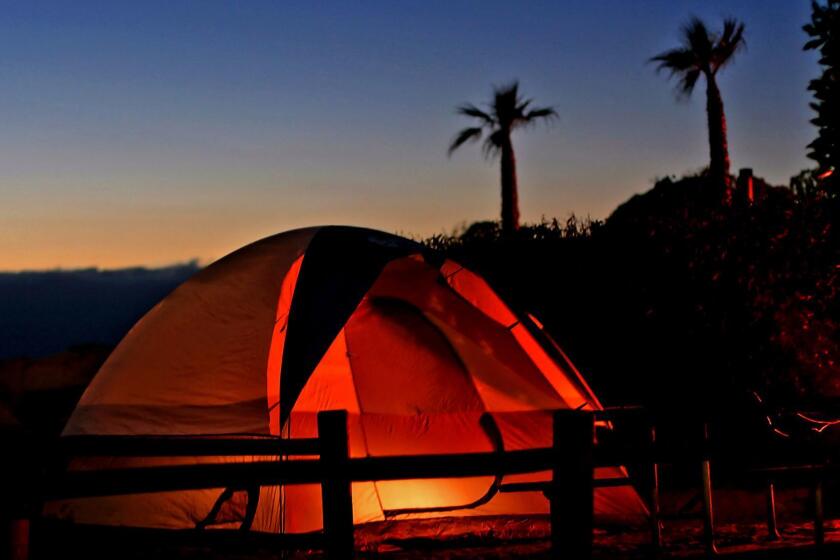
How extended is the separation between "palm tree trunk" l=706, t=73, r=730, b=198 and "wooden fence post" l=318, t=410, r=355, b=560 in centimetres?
1986

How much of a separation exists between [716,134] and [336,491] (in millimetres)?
21391

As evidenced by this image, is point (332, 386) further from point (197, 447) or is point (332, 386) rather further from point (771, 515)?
point (771, 515)

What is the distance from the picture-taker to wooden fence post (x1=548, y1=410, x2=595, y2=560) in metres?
5.41

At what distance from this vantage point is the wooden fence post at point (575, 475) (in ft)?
17.7

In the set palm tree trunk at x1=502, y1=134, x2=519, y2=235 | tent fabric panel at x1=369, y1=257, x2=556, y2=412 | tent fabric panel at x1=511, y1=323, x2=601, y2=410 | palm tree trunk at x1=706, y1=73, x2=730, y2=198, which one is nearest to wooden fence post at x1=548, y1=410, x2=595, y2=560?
tent fabric panel at x1=511, y1=323, x2=601, y2=410

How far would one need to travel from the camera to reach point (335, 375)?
9297mm

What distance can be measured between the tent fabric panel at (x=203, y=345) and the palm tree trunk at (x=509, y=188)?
70.3ft

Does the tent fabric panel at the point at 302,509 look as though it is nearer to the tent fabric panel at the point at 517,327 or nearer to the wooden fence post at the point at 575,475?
the tent fabric panel at the point at 517,327

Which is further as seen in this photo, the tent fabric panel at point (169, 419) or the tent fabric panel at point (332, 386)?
the tent fabric panel at point (332, 386)

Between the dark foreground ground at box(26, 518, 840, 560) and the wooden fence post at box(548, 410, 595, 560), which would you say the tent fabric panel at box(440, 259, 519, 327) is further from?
the wooden fence post at box(548, 410, 595, 560)

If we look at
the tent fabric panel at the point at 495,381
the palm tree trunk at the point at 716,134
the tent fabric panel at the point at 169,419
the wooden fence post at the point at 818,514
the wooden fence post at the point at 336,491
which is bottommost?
the wooden fence post at the point at 818,514

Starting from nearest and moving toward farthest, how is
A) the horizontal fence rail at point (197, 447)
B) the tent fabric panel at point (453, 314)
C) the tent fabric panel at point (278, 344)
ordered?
the horizontal fence rail at point (197, 447)
the tent fabric panel at point (278, 344)
the tent fabric panel at point (453, 314)

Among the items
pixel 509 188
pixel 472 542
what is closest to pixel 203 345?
pixel 472 542

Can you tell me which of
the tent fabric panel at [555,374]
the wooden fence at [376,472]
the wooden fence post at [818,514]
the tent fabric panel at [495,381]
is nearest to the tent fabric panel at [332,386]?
the tent fabric panel at [495,381]
